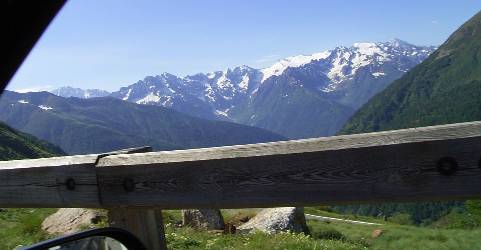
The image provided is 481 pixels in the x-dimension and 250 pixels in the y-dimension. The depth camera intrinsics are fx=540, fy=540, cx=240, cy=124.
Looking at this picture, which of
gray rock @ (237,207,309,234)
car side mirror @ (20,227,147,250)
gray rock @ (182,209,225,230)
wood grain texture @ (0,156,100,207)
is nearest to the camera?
car side mirror @ (20,227,147,250)

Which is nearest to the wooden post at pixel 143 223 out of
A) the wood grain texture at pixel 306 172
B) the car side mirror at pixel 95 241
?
the wood grain texture at pixel 306 172

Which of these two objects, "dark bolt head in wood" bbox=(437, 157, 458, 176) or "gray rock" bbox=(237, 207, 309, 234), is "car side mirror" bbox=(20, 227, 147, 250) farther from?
"gray rock" bbox=(237, 207, 309, 234)

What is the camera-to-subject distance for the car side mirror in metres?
1.80

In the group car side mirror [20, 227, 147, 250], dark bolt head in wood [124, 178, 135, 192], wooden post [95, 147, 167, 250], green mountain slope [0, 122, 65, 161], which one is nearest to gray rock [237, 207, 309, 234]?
wooden post [95, 147, 167, 250]

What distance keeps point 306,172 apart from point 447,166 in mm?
735

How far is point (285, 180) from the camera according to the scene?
3.03 m

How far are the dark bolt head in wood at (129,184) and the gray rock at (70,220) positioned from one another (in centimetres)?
563

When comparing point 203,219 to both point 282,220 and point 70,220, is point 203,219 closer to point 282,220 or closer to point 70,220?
point 282,220

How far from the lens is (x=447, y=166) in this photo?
2619 millimetres

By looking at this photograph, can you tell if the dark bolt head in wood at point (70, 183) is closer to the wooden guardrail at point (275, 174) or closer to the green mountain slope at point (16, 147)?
the wooden guardrail at point (275, 174)

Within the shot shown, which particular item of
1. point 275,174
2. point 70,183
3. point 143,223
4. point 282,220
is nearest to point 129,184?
point 143,223

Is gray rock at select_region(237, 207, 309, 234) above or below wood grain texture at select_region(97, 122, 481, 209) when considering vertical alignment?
below

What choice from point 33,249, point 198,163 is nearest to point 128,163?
point 198,163

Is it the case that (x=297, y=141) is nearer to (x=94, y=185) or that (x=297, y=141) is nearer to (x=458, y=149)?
(x=458, y=149)
